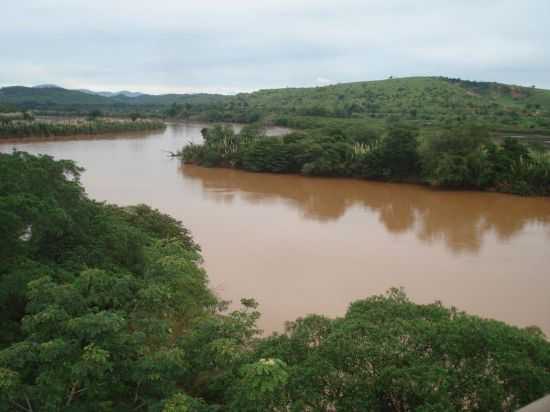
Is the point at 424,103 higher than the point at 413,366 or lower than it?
higher

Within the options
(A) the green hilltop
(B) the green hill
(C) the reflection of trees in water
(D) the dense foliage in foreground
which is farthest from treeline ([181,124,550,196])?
(D) the dense foliage in foreground

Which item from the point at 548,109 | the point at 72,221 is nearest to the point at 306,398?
the point at 72,221

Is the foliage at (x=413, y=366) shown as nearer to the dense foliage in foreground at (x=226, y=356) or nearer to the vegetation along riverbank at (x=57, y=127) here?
the dense foliage in foreground at (x=226, y=356)

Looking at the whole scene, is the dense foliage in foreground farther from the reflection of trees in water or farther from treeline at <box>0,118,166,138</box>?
treeline at <box>0,118,166,138</box>

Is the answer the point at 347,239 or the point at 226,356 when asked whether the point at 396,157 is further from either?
the point at 226,356

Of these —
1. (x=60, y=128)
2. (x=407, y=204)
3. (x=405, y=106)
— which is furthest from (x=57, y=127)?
(x=405, y=106)
